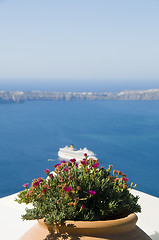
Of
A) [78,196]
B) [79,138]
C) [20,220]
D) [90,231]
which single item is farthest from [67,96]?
[90,231]

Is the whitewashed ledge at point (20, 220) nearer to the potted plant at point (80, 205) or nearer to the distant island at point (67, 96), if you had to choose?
the potted plant at point (80, 205)

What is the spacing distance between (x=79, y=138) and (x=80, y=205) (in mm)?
35284

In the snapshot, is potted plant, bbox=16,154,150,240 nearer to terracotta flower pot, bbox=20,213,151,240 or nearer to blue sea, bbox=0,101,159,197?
terracotta flower pot, bbox=20,213,151,240

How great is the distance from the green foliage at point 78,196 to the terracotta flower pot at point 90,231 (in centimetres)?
4

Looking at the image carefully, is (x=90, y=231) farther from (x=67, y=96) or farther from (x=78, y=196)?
(x=67, y=96)

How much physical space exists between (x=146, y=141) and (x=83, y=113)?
56.2 feet

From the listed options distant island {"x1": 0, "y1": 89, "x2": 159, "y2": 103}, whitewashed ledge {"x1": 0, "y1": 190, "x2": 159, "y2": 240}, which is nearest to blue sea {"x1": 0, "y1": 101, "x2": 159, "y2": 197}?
distant island {"x1": 0, "y1": 89, "x2": 159, "y2": 103}

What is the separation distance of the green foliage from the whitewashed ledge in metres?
1.14

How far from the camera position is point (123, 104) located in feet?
196

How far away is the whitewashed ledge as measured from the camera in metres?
2.47

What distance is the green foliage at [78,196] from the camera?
128cm

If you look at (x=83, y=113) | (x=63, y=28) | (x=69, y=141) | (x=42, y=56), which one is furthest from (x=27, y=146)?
(x=42, y=56)

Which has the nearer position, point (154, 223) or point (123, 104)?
point (154, 223)

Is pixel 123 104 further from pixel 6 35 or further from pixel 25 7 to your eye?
pixel 6 35
